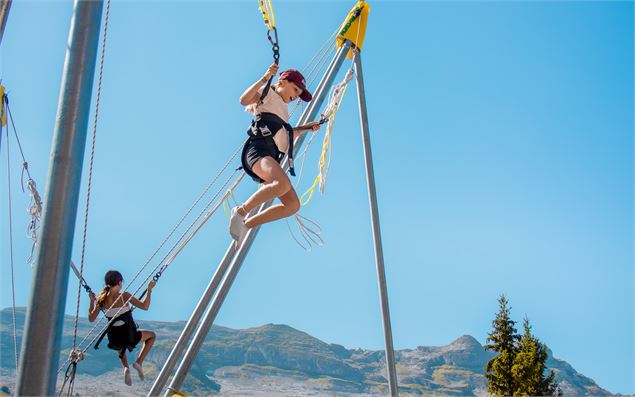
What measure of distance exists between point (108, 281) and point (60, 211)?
129 inches

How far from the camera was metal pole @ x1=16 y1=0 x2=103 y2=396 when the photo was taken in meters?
2.64

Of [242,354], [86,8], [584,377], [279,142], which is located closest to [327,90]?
[279,142]

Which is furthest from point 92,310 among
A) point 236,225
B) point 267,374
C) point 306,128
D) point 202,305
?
point 267,374

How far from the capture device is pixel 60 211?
9.09 ft

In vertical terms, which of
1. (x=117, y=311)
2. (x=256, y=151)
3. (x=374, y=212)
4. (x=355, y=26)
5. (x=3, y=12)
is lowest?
(x=117, y=311)

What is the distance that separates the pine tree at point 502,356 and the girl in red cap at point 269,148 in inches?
1116

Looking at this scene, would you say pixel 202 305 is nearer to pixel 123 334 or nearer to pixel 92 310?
pixel 123 334

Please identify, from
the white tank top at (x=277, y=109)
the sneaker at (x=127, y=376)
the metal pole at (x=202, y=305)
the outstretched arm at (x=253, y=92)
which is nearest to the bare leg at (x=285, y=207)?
the white tank top at (x=277, y=109)

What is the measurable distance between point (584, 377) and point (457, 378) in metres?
37.1

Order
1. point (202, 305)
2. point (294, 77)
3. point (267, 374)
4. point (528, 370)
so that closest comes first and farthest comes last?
1. point (294, 77)
2. point (202, 305)
3. point (528, 370)
4. point (267, 374)

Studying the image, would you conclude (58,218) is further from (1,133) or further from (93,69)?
(1,133)

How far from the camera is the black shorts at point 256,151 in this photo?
4586 mm

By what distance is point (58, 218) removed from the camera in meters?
2.76

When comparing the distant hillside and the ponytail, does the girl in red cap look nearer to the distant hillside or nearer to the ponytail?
the ponytail
